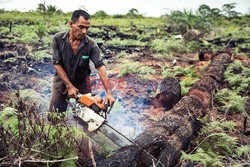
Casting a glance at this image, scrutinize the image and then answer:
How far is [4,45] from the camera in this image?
10477 mm

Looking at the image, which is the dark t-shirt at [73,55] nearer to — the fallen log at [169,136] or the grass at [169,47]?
the fallen log at [169,136]

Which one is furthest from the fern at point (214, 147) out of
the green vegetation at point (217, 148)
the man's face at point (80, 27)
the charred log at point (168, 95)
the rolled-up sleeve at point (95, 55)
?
the man's face at point (80, 27)

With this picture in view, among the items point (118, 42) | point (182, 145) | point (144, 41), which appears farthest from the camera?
point (144, 41)

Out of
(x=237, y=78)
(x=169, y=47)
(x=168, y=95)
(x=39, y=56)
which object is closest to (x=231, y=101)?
(x=168, y=95)

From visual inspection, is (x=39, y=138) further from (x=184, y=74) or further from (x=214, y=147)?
(x=184, y=74)

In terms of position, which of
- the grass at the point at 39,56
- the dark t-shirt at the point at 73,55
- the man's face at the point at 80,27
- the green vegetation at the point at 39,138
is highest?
the man's face at the point at 80,27

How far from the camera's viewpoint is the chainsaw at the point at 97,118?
3.39m

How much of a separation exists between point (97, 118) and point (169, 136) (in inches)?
44.9

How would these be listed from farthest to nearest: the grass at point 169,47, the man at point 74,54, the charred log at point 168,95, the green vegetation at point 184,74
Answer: the grass at point 169,47 < the green vegetation at point 184,74 < the charred log at point 168,95 < the man at point 74,54

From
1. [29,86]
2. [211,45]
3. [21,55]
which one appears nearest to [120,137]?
[29,86]

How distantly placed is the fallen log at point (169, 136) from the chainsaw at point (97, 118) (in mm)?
236

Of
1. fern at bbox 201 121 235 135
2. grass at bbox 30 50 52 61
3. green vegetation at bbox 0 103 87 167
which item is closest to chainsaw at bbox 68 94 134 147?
green vegetation at bbox 0 103 87 167

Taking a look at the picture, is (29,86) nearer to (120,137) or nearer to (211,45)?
(120,137)

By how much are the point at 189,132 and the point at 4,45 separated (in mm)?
8413
